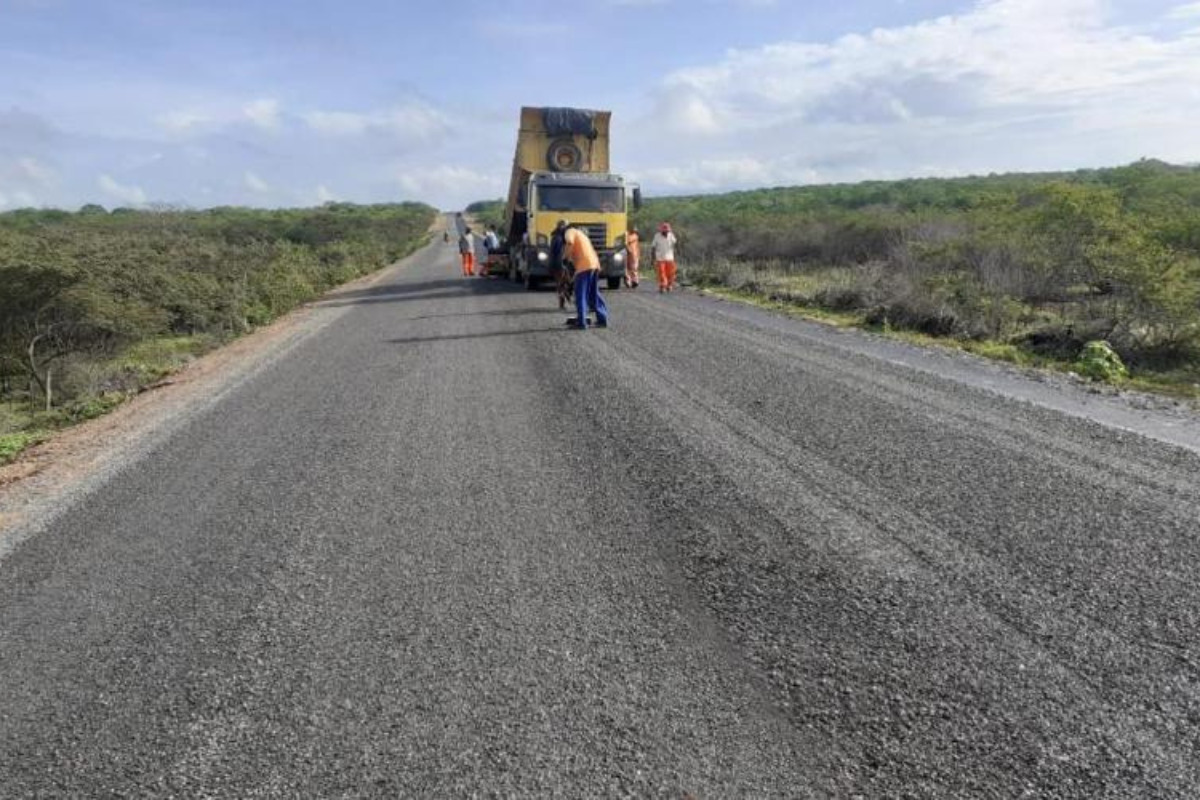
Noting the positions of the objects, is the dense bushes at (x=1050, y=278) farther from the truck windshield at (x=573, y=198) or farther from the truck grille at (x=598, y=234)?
the truck windshield at (x=573, y=198)

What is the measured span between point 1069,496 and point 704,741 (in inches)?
127

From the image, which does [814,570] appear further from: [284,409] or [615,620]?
[284,409]

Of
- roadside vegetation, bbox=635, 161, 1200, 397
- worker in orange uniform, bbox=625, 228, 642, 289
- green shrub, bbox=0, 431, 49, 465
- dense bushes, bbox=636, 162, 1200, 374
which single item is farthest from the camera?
worker in orange uniform, bbox=625, 228, 642, 289

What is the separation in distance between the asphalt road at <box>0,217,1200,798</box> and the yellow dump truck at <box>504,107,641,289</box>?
11.7 metres

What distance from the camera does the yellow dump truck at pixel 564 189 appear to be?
58.1 feet

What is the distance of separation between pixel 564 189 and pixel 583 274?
22.2 ft

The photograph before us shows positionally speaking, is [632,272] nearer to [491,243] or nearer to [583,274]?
[491,243]

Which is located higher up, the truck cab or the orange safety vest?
the truck cab

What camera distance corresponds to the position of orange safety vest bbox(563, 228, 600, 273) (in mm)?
11352

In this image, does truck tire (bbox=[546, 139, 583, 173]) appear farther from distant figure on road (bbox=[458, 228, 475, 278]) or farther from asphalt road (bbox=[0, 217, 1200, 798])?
asphalt road (bbox=[0, 217, 1200, 798])

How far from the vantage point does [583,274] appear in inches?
459

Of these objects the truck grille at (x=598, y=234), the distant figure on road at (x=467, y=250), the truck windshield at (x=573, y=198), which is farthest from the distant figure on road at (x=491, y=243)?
the truck grille at (x=598, y=234)

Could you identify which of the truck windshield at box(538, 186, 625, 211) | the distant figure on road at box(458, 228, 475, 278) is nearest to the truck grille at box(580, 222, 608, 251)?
the truck windshield at box(538, 186, 625, 211)

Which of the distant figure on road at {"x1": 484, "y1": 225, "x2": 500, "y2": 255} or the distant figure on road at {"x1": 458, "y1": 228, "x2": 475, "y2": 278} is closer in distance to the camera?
the distant figure on road at {"x1": 484, "y1": 225, "x2": 500, "y2": 255}
